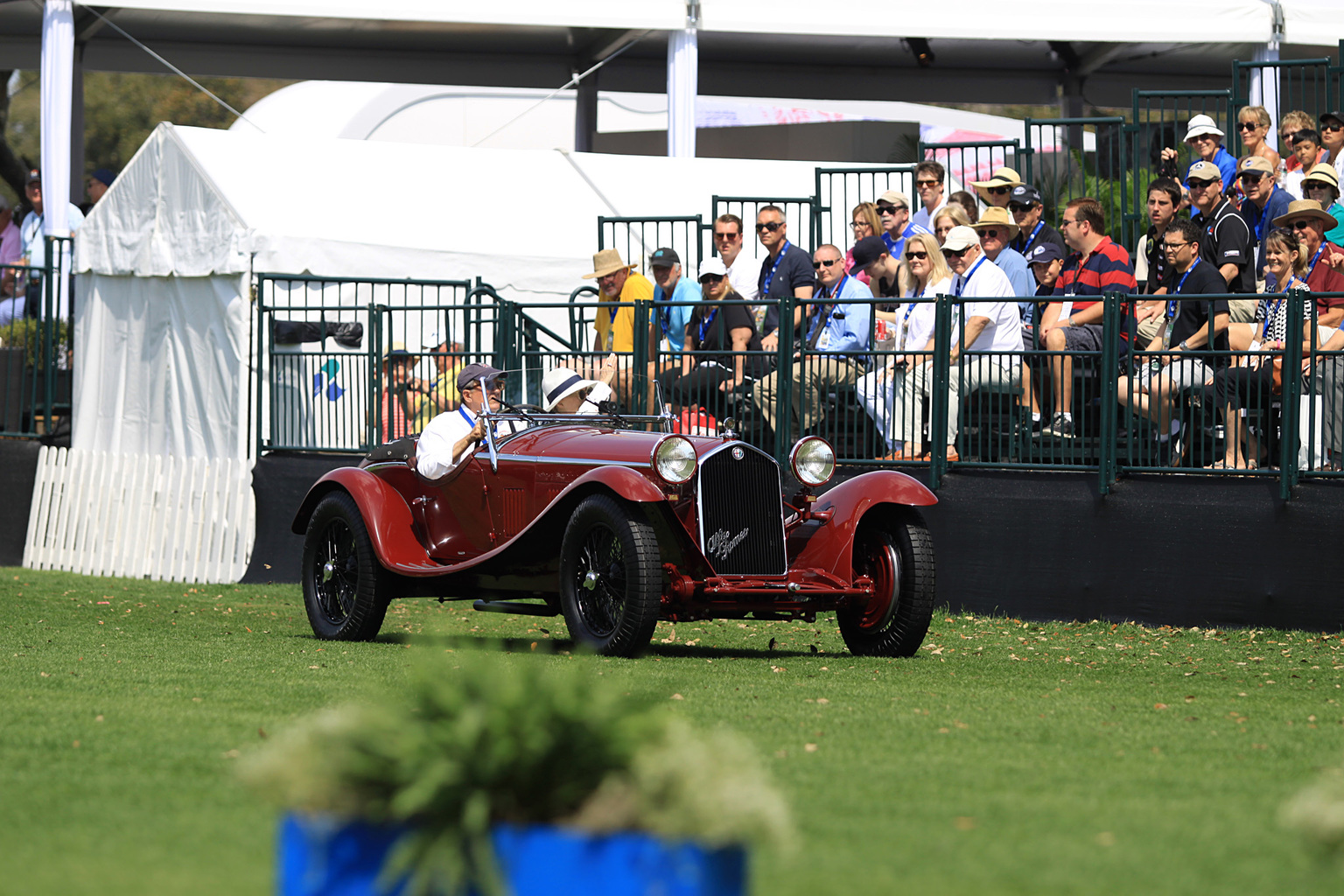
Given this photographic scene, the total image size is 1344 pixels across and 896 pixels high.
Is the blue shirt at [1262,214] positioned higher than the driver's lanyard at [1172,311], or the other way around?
the blue shirt at [1262,214]

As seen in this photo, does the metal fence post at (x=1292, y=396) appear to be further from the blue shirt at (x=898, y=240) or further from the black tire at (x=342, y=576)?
the black tire at (x=342, y=576)

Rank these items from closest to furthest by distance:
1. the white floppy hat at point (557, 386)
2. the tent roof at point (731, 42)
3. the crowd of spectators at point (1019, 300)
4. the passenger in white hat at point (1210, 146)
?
1. the white floppy hat at point (557, 386)
2. the crowd of spectators at point (1019, 300)
3. the passenger in white hat at point (1210, 146)
4. the tent roof at point (731, 42)

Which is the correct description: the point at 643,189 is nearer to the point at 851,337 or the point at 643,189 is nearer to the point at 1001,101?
the point at 851,337

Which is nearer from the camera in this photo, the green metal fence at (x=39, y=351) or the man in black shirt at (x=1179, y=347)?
the man in black shirt at (x=1179, y=347)

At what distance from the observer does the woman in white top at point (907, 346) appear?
13.1 m

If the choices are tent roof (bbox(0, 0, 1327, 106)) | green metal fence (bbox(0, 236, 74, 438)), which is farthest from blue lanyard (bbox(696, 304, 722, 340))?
green metal fence (bbox(0, 236, 74, 438))

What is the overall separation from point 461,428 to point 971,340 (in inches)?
150

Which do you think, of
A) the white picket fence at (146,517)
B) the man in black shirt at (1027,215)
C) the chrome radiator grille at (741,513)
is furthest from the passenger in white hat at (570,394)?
the white picket fence at (146,517)

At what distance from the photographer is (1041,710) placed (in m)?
7.68

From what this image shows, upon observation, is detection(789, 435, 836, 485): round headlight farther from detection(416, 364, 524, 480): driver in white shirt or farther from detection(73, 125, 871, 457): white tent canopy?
detection(73, 125, 871, 457): white tent canopy

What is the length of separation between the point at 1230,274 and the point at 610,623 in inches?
232

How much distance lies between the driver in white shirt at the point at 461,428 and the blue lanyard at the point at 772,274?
4354 mm

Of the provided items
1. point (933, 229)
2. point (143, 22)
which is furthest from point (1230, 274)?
point (143, 22)

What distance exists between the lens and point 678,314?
14586 millimetres
